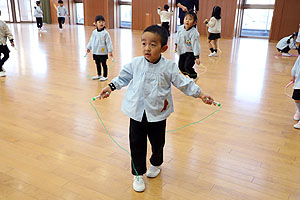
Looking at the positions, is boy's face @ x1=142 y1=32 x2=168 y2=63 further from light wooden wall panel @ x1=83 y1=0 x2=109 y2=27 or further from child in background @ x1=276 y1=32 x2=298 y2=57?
light wooden wall panel @ x1=83 y1=0 x2=109 y2=27

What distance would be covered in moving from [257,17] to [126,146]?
12494 millimetres

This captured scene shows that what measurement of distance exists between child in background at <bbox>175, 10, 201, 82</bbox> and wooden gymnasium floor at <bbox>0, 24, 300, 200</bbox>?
51cm

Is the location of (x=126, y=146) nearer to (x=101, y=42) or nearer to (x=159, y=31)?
(x=159, y=31)

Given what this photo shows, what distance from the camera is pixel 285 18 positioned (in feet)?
37.2

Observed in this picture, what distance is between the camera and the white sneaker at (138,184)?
1.83m

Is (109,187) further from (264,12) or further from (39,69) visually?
(264,12)

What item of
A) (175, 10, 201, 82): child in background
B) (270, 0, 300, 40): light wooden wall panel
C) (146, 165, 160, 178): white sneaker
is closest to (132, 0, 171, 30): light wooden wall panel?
(270, 0, 300, 40): light wooden wall panel

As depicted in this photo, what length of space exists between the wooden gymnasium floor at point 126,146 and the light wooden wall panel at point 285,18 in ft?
27.2

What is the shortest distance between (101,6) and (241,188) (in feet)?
51.6

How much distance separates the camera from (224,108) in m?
3.45

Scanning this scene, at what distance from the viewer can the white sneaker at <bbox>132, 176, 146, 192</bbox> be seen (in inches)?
71.9

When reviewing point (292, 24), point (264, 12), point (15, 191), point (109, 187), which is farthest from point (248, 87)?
point (264, 12)

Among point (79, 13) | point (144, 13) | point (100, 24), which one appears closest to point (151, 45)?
point (100, 24)

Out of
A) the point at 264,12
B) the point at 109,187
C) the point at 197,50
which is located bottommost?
the point at 109,187
